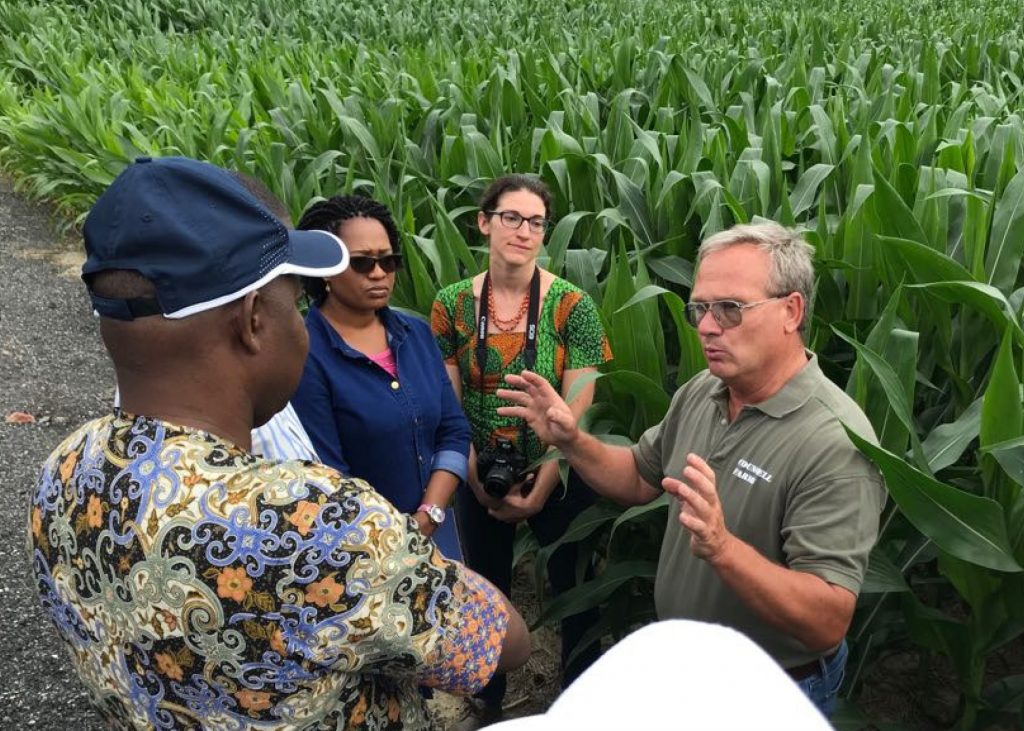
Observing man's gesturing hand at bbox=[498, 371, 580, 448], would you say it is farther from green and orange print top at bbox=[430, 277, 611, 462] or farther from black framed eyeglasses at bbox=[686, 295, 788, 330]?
green and orange print top at bbox=[430, 277, 611, 462]

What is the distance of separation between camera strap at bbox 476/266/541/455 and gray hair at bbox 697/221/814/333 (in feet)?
2.61

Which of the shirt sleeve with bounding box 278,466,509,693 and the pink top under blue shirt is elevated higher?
the shirt sleeve with bounding box 278,466,509,693

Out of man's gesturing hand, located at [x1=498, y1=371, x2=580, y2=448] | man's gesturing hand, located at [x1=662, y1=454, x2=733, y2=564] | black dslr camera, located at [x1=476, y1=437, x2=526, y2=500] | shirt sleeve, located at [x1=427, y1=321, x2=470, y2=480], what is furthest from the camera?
black dslr camera, located at [x1=476, y1=437, x2=526, y2=500]

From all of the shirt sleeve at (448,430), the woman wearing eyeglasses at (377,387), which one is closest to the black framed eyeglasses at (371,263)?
the woman wearing eyeglasses at (377,387)

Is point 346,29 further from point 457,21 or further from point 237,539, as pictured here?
point 237,539

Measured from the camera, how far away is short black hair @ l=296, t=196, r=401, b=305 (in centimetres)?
250

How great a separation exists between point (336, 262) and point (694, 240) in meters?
2.30

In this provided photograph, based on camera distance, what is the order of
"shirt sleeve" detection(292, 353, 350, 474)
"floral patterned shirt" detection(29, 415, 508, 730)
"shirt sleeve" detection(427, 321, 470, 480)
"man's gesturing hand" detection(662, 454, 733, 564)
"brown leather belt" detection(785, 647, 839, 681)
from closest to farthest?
"floral patterned shirt" detection(29, 415, 508, 730) → "man's gesturing hand" detection(662, 454, 733, 564) → "brown leather belt" detection(785, 647, 839, 681) → "shirt sleeve" detection(292, 353, 350, 474) → "shirt sleeve" detection(427, 321, 470, 480)

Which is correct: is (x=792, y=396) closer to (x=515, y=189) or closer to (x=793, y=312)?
(x=793, y=312)

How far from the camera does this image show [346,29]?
40.9 feet

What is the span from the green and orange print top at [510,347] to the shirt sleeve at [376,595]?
140cm

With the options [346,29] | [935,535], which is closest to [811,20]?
[346,29]

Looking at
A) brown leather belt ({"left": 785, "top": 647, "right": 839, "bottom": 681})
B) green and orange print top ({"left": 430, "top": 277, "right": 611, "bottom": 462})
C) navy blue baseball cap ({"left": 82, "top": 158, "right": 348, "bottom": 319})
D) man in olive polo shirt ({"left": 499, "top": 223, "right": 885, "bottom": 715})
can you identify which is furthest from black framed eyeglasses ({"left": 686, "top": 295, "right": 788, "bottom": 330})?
navy blue baseball cap ({"left": 82, "top": 158, "right": 348, "bottom": 319})

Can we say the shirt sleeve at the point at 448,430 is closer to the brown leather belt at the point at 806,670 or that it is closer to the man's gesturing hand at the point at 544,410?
the man's gesturing hand at the point at 544,410
